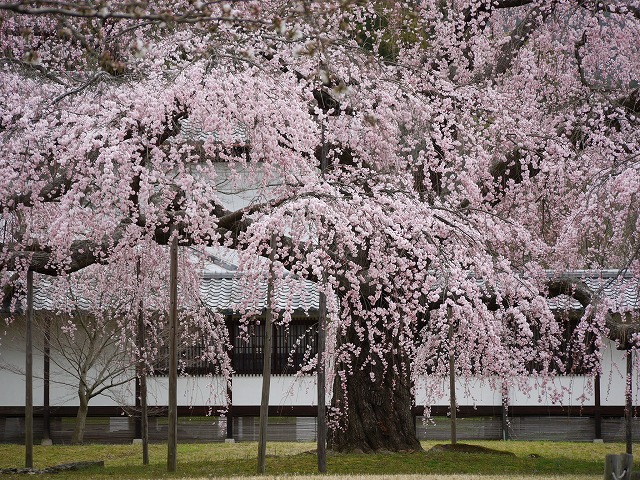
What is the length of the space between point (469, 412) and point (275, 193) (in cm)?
913

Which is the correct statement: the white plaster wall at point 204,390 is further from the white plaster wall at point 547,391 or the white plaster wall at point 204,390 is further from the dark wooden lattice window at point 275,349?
the dark wooden lattice window at point 275,349

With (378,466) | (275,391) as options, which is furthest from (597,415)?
(378,466)

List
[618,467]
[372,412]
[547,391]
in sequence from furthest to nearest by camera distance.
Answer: [547,391], [372,412], [618,467]

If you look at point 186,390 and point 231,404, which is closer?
point 231,404

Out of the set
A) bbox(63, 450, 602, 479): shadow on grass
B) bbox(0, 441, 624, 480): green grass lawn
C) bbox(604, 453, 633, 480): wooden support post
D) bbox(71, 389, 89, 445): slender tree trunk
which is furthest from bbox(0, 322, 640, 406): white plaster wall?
bbox(604, 453, 633, 480): wooden support post

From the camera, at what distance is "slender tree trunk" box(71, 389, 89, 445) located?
52.5 feet

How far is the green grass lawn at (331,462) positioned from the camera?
31.9ft

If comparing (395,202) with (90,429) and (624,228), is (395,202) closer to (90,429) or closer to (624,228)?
(624,228)

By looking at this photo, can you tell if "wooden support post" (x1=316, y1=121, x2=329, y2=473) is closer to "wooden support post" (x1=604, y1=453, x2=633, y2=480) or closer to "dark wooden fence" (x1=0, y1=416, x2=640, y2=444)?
"wooden support post" (x1=604, y1=453, x2=633, y2=480)

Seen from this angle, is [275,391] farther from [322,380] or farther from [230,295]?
[322,380]

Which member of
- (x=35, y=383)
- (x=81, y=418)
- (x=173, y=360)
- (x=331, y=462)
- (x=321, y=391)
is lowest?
(x=81, y=418)

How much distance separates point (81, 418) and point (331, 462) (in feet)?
24.3

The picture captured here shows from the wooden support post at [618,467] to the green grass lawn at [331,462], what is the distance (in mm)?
2437

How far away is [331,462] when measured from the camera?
33.7 ft
